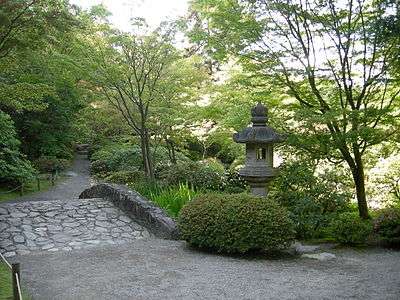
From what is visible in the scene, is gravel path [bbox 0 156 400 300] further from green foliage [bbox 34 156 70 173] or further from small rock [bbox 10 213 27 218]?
green foliage [bbox 34 156 70 173]

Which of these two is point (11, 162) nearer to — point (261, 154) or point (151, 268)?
point (261, 154)

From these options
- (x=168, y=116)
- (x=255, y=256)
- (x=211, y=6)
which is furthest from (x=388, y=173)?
(x=168, y=116)

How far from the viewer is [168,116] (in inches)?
552

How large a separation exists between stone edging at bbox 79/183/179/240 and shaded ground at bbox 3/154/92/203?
5.73 meters

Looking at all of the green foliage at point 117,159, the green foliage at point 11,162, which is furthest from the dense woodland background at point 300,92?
the green foliage at point 117,159

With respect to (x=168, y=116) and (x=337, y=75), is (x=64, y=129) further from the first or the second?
(x=337, y=75)

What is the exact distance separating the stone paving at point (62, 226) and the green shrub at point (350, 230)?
13.0ft

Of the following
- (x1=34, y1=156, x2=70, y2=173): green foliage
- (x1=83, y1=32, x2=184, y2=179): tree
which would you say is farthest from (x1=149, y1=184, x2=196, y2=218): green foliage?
(x1=34, y1=156, x2=70, y2=173): green foliage

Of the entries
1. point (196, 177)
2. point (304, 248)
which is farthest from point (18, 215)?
point (304, 248)

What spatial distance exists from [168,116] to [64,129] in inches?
405

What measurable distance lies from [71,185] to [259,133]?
13.5 metres

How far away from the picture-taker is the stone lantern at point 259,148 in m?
8.76

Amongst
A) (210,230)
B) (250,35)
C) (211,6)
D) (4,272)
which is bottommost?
(4,272)

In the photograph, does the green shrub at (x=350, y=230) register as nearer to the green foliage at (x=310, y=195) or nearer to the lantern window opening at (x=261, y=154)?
the green foliage at (x=310, y=195)
